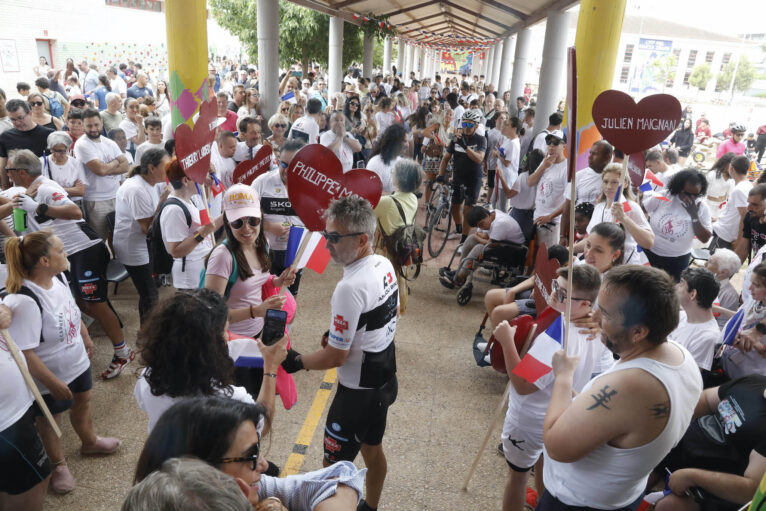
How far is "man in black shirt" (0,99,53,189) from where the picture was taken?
6.03 meters

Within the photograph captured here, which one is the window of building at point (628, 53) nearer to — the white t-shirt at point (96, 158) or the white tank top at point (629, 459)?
the white t-shirt at point (96, 158)

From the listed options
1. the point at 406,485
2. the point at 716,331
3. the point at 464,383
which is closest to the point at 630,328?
the point at 716,331

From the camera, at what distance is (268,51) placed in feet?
35.8

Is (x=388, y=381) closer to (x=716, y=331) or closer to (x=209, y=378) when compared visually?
(x=209, y=378)

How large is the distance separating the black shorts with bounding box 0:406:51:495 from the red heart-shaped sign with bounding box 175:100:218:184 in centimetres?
168

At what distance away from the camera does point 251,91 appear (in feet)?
33.6

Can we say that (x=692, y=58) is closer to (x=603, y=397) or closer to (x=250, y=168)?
(x=250, y=168)

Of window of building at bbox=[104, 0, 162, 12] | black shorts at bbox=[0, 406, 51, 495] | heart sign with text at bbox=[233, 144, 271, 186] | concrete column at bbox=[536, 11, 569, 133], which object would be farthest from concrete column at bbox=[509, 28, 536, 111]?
window of building at bbox=[104, 0, 162, 12]

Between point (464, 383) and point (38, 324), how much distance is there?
3439 mm

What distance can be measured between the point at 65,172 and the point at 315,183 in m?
3.72

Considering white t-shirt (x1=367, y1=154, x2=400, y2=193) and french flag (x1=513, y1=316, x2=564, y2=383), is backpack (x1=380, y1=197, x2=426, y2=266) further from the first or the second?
french flag (x1=513, y1=316, x2=564, y2=383)

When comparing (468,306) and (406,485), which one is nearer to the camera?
(406,485)

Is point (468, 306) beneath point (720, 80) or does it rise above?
beneath

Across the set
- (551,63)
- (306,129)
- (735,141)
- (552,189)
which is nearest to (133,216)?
(306,129)
